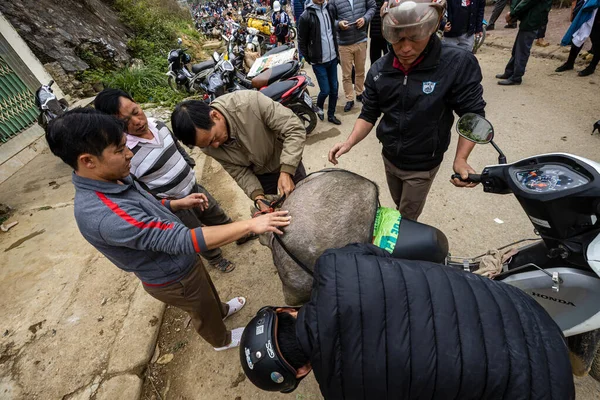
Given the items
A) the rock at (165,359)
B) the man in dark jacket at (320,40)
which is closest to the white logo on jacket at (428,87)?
the rock at (165,359)

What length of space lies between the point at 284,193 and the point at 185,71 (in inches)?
213

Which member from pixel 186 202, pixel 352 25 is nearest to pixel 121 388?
pixel 186 202

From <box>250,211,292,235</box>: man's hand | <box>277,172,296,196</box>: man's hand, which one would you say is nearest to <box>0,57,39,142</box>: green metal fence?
<box>277,172,296,196</box>: man's hand

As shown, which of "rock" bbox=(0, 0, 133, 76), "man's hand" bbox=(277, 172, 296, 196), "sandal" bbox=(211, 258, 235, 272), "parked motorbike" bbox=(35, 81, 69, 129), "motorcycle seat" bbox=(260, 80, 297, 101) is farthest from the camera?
"rock" bbox=(0, 0, 133, 76)

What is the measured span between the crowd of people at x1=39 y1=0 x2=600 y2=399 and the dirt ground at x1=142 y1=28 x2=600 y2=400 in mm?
191

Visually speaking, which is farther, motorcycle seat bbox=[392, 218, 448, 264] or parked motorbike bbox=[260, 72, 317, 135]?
parked motorbike bbox=[260, 72, 317, 135]

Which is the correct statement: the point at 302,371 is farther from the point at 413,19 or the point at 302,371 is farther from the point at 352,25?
the point at 352,25

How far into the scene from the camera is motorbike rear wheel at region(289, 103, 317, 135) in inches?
170

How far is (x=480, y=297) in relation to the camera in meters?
0.81

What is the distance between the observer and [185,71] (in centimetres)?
591

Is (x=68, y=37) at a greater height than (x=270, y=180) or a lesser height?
greater

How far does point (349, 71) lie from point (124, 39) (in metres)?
7.77

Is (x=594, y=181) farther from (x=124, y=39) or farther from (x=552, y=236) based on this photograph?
(x=124, y=39)

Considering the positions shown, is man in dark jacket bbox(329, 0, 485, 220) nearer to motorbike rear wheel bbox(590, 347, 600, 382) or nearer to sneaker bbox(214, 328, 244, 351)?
motorbike rear wheel bbox(590, 347, 600, 382)
